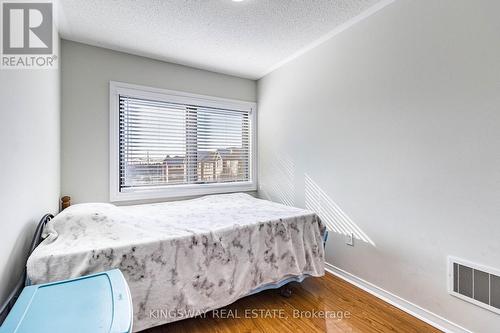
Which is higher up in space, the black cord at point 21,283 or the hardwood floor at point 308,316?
the black cord at point 21,283

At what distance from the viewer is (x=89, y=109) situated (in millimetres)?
2541

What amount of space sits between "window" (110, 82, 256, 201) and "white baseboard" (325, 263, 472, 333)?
1.78m

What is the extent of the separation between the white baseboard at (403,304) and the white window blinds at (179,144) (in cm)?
189

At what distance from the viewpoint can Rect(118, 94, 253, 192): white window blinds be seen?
2.79 m

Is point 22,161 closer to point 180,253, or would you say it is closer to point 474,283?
point 180,253

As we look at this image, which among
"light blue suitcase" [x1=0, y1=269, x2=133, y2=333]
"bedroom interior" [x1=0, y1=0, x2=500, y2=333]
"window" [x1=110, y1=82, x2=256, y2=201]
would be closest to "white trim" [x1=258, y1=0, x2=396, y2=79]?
"bedroom interior" [x1=0, y1=0, x2=500, y2=333]

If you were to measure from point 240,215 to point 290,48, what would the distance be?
1.94 m

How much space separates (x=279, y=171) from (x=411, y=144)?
5.44ft

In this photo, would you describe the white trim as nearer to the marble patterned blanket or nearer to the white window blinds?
the white window blinds

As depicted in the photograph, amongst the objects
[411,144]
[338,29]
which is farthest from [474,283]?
[338,29]

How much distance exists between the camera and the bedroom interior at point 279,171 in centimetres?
138

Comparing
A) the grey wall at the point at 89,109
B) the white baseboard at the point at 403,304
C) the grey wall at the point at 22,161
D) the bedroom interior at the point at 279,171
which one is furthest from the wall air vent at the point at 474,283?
the grey wall at the point at 89,109

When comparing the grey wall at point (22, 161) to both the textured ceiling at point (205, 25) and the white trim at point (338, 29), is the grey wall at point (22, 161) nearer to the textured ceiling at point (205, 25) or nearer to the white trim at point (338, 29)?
the textured ceiling at point (205, 25)

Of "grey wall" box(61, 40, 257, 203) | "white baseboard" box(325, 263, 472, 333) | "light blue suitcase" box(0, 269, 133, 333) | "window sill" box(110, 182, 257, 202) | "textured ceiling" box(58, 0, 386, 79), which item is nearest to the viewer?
"light blue suitcase" box(0, 269, 133, 333)
